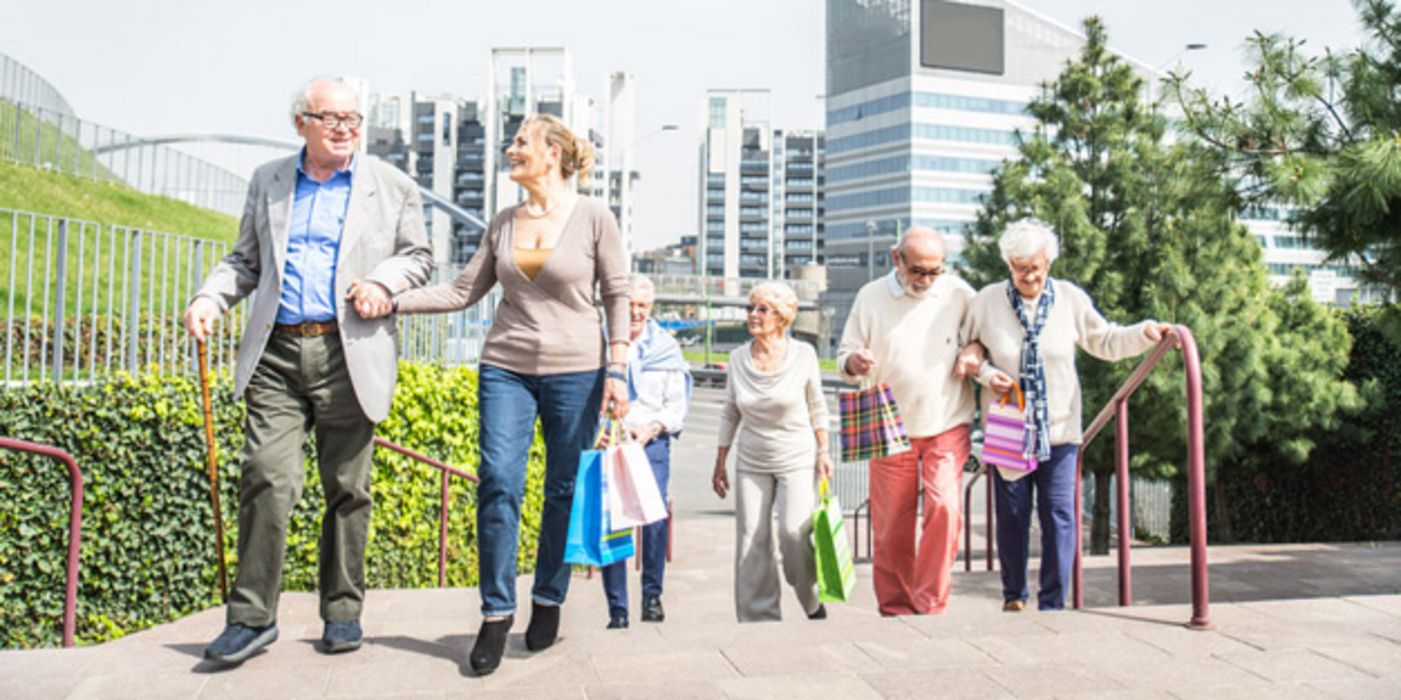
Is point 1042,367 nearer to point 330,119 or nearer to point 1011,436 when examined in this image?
point 1011,436

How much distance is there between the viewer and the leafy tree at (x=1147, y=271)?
39.6 ft

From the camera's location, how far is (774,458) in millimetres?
4699

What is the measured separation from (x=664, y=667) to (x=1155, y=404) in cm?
1031

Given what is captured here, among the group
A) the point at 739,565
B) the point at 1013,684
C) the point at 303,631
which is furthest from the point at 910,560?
the point at 303,631

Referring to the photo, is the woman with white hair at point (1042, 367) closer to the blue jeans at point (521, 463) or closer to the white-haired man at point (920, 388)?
the white-haired man at point (920, 388)

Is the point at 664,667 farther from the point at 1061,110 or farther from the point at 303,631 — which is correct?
the point at 1061,110

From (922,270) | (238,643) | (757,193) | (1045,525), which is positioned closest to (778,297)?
(922,270)

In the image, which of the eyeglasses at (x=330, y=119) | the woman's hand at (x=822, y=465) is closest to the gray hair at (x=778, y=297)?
the woman's hand at (x=822, y=465)

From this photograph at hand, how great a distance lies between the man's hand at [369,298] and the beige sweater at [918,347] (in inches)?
78.8

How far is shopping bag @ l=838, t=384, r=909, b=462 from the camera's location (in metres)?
4.50

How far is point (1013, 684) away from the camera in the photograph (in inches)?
121

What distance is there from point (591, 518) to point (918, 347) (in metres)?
1.74

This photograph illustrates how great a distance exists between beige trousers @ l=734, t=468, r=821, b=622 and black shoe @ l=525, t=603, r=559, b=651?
1.36 meters

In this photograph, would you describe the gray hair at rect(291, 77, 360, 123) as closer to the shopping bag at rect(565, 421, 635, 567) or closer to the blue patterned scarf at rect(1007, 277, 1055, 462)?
the shopping bag at rect(565, 421, 635, 567)
